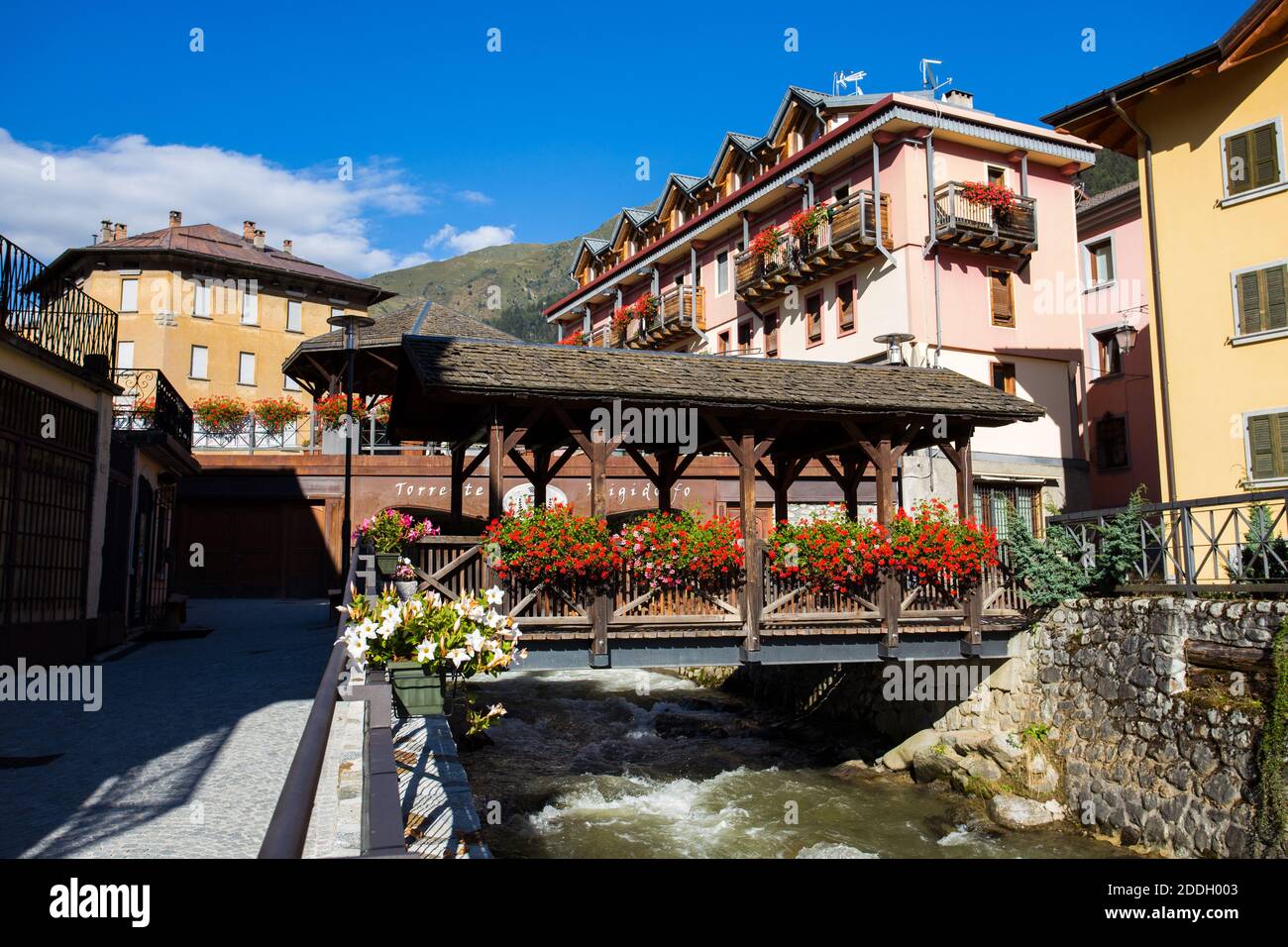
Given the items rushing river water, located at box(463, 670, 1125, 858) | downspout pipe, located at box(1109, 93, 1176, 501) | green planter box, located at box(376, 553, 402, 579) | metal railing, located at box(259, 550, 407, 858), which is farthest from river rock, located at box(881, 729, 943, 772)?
metal railing, located at box(259, 550, 407, 858)

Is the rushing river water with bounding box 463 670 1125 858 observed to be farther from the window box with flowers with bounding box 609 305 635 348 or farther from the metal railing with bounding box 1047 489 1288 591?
the window box with flowers with bounding box 609 305 635 348

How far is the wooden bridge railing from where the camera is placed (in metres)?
11.9

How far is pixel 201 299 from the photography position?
40.3 meters

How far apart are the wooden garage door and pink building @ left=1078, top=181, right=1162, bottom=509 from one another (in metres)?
22.0

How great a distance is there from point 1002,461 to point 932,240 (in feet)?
20.3

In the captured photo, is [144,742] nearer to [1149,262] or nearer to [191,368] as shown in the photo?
[1149,262]

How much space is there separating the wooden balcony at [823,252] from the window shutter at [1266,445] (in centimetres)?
1097

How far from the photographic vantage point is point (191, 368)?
4028 cm

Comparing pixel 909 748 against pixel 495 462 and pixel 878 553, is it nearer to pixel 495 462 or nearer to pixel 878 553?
pixel 878 553

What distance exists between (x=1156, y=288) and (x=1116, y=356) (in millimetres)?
8807

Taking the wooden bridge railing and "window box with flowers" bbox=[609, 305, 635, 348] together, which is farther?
"window box with flowers" bbox=[609, 305, 635, 348]

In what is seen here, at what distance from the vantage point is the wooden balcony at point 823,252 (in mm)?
25203

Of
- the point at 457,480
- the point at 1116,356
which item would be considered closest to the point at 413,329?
the point at 457,480

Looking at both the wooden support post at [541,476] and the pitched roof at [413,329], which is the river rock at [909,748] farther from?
the pitched roof at [413,329]
